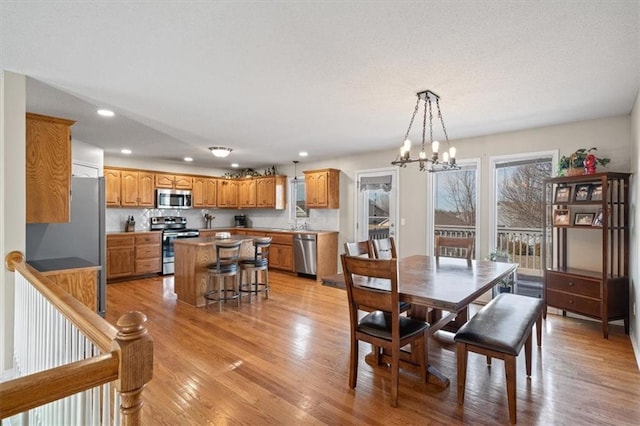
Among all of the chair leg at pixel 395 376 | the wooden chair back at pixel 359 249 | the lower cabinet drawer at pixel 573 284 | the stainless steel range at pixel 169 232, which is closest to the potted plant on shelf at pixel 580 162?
the lower cabinet drawer at pixel 573 284

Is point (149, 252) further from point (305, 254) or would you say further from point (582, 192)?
point (582, 192)

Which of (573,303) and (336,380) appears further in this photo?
(573,303)

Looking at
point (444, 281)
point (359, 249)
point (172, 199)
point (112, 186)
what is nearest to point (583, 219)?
point (444, 281)

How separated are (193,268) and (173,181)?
3.29 metres

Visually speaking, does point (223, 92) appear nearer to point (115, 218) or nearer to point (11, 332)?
point (11, 332)

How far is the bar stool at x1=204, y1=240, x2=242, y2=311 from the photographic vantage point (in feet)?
14.1

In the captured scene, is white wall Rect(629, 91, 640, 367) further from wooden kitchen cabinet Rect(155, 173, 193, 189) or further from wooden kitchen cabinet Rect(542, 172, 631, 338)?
wooden kitchen cabinet Rect(155, 173, 193, 189)

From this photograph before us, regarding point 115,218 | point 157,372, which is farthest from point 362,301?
point 115,218

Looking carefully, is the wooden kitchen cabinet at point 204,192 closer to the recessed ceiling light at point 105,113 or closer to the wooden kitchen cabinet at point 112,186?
the wooden kitchen cabinet at point 112,186

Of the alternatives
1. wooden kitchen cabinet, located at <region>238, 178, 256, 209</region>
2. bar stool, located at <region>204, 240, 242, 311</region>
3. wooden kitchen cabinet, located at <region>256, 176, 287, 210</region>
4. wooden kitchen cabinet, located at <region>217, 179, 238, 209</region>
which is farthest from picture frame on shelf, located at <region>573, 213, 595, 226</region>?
wooden kitchen cabinet, located at <region>217, 179, 238, 209</region>

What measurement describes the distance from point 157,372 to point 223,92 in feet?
8.26

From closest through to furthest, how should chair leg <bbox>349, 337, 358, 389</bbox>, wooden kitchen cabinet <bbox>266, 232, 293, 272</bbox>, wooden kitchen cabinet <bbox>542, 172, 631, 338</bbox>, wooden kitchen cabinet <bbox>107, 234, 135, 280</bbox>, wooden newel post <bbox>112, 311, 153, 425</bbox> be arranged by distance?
wooden newel post <bbox>112, 311, 153, 425</bbox> < chair leg <bbox>349, 337, 358, 389</bbox> < wooden kitchen cabinet <bbox>542, 172, 631, 338</bbox> < wooden kitchen cabinet <bbox>107, 234, 135, 280</bbox> < wooden kitchen cabinet <bbox>266, 232, 293, 272</bbox>

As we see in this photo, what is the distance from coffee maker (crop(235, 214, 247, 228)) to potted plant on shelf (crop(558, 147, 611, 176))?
22.7ft

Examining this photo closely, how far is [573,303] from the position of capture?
3.67 metres
